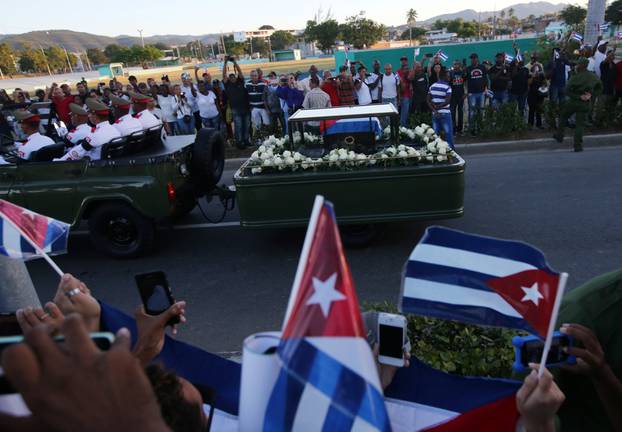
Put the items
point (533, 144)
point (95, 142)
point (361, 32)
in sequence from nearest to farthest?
1. point (95, 142)
2. point (533, 144)
3. point (361, 32)

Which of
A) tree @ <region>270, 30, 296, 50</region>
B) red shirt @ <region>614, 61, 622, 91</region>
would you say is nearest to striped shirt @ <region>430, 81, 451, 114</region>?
red shirt @ <region>614, 61, 622, 91</region>

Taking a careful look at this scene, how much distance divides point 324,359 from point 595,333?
1.12 metres

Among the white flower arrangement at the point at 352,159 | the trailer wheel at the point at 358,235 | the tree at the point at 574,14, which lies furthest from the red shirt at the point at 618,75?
the tree at the point at 574,14

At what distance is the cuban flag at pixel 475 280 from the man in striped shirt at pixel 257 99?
10954 mm

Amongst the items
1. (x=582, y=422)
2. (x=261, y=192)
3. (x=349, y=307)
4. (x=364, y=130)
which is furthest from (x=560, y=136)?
(x=349, y=307)

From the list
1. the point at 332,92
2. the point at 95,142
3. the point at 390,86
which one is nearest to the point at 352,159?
the point at 95,142

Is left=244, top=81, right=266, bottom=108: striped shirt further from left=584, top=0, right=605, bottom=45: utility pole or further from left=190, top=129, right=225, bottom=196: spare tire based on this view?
left=584, top=0, right=605, bottom=45: utility pole

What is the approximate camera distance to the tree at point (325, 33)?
70375 millimetres

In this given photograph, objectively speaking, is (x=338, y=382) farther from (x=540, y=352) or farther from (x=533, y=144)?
(x=533, y=144)

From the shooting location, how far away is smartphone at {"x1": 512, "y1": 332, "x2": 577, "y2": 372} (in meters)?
1.69

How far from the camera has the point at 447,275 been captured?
1.88 m

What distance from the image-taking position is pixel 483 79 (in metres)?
12.0

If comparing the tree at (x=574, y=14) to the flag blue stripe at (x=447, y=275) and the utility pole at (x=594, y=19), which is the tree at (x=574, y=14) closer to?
the utility pole at (x=594, y=19)

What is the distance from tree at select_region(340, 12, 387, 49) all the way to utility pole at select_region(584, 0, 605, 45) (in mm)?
57066
